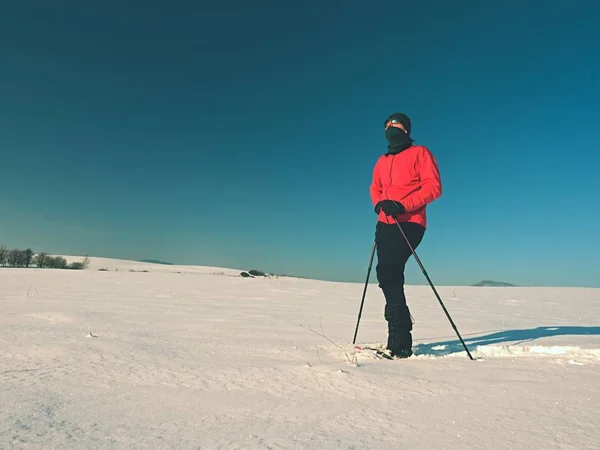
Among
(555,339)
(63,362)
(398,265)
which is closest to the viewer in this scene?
(63,362)

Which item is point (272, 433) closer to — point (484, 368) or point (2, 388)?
point (2, 388)

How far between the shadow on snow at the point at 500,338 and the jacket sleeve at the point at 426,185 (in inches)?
50.8

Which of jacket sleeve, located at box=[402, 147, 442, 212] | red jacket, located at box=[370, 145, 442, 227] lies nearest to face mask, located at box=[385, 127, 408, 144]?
red jacket, located at box=[370, 145, 442, 227]

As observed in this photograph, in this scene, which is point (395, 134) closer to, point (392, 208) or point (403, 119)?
point (403, 119)

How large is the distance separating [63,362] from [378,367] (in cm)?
191

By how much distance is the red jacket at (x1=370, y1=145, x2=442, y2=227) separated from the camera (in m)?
3.31

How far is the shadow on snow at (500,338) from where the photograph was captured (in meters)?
3.32

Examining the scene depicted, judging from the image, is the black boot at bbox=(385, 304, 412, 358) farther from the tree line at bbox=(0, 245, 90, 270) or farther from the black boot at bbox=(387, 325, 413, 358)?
the tree line at bbox=(0, 245, 90, 270)

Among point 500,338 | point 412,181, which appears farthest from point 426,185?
point 500,338

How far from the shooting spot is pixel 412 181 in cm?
347

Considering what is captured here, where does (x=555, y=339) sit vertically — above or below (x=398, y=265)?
below

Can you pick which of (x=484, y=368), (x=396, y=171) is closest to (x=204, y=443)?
(x=484, y=368)

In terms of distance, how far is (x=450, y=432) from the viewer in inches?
55.4

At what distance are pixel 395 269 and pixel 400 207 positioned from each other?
0.56 meters
